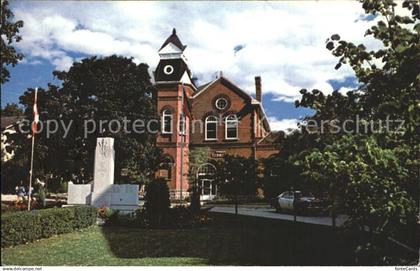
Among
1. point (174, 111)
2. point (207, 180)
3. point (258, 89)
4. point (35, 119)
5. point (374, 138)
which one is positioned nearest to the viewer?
point (374, 138)

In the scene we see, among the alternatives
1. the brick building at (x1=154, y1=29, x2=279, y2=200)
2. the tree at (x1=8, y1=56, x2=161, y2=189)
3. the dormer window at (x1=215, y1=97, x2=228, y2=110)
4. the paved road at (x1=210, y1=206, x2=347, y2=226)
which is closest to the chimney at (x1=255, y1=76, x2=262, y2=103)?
the brick building at (x1=154, y1=29, x2=279, y2=200)

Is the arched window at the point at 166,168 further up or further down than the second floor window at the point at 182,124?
further down

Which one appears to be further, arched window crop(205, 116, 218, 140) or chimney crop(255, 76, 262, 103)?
arched window crop(205, 116, 218, 140)

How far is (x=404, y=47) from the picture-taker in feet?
10.4

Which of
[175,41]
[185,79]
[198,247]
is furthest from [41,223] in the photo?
[175,41]

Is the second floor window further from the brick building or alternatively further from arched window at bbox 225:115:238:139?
arched window at bbox 225:115:238:139

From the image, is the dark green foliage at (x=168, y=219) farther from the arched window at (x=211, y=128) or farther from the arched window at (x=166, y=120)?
the arched window at (x=166, y=120)

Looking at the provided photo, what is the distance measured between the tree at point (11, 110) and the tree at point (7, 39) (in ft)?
1.25

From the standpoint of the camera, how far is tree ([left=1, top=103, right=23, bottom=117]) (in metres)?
5.39

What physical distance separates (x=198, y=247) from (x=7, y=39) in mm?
4190

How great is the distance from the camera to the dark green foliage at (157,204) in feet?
21.6

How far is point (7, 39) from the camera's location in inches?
211

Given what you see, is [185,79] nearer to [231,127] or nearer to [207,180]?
[231,127]

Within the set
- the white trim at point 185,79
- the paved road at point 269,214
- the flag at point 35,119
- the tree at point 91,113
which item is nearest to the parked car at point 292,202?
the paved road at point 269,214
